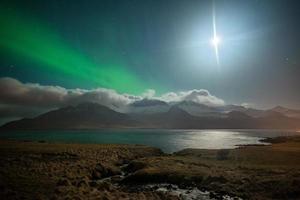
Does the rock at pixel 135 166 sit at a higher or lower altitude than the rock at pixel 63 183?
lower

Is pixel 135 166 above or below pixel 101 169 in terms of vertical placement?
below

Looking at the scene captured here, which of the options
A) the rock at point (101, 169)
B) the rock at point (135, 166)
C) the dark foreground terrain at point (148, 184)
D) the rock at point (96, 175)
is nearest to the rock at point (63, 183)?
the dark foreground terrain at point (148, 184)

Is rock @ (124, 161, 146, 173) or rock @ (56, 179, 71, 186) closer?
rock @ (56, 179, 71, 186)

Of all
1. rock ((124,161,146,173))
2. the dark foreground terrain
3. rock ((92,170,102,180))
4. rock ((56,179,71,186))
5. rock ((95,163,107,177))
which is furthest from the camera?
rock ((124,161,146,173))

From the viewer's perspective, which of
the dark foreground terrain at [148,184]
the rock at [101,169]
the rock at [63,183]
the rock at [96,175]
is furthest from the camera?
the rock at [101,169]

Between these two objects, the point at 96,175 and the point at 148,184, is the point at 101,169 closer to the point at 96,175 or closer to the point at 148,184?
the point at 96,175

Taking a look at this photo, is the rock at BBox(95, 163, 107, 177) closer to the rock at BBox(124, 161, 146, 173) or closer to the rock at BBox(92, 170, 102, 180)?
the rock at BBox(92, 170, 102, 180)

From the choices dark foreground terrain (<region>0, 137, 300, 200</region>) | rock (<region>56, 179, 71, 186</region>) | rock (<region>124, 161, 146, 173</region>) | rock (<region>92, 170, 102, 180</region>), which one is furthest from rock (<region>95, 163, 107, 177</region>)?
rock (<region>56, 179, 71, 186</region>)

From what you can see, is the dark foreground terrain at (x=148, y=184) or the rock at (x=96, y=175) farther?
the rock at (x=96, y=175)

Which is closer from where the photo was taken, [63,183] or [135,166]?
[63,183]

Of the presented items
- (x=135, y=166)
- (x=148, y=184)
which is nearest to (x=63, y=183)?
(x=148, y=184)

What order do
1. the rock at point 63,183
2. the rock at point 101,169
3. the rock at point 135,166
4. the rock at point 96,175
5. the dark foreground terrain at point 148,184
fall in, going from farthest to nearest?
the rock at point 135,166 → the rock at point 101,169 → the rock at point 96,175 → the rock at point 63,183 → the dark foreground terrain at point 148,184

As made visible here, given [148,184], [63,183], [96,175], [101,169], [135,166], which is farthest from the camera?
[135,166]

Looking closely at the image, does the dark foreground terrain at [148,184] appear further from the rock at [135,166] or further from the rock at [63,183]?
the rock at [135,166]
